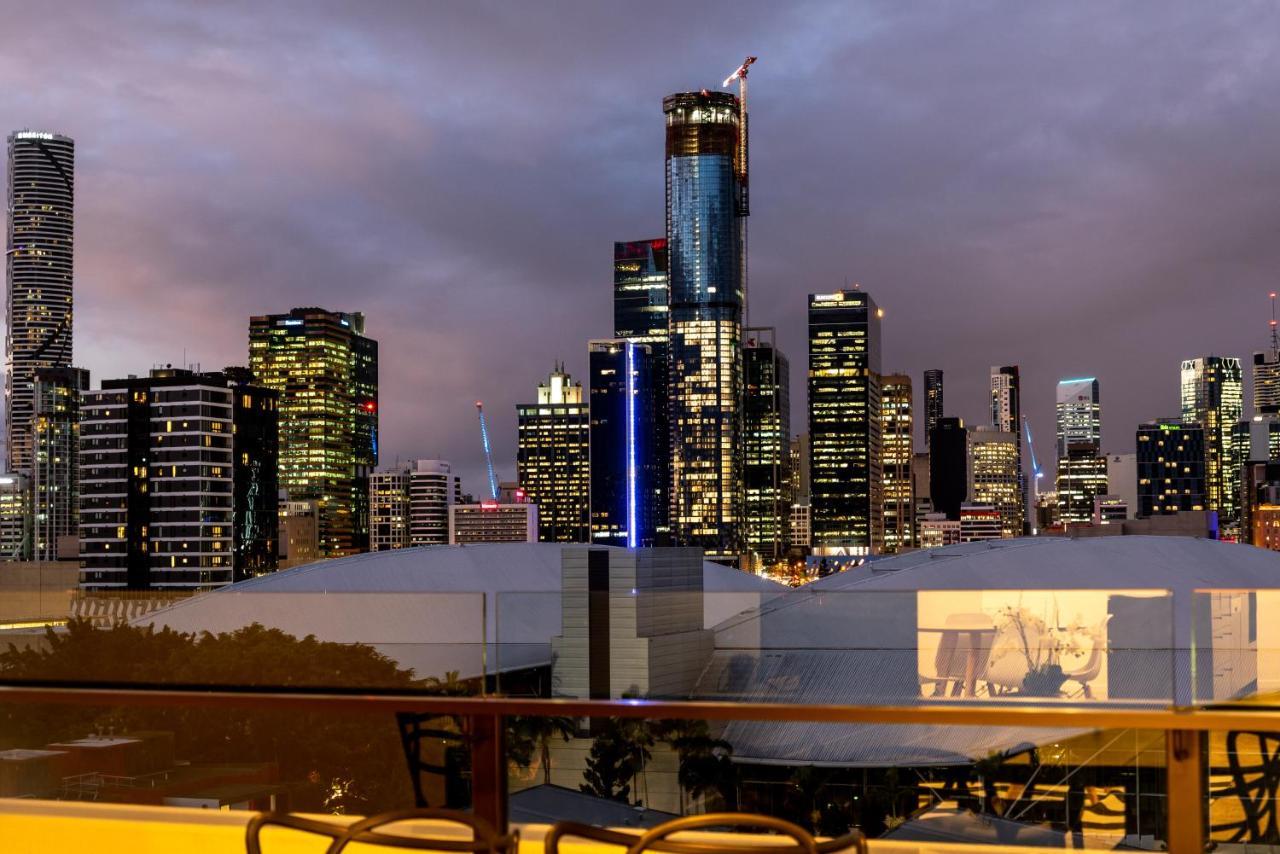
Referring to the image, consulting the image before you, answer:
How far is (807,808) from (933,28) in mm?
186089

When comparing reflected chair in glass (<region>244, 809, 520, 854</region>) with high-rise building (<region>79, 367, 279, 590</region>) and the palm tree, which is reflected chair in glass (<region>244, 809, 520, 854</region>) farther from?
high-rise building (<region>79, 367, 279, 590</region>)

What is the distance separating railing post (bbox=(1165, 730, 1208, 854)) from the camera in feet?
11.3

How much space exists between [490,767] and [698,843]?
1102 millimetres

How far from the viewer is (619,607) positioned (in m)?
5.09

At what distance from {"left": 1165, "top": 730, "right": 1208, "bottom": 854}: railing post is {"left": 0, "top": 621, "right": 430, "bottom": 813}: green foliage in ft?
6.68

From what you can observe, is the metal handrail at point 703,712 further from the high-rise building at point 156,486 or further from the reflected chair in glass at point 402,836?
the high-rise building at point 156,486

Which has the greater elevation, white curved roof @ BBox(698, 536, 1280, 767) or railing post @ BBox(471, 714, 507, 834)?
white curved roof @ BBox(698, 536, 1280, 767)

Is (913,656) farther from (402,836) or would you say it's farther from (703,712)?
(402,836)

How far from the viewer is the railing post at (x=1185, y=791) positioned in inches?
136

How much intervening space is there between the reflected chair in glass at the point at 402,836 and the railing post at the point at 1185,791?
1778mm

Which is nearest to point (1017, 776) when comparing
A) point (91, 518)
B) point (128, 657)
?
point (128, 657)

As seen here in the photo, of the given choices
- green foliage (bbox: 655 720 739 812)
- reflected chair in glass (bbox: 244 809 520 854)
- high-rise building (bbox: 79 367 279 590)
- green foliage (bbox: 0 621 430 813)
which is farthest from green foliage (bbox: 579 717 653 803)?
high-rise building (bbox: 79 367 279 590)

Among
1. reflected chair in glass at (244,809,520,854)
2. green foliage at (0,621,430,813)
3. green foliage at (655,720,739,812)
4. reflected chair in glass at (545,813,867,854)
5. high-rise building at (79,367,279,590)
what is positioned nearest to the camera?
reflected chair in glass at (545,813,867,854)

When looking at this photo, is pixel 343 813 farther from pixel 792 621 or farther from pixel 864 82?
pixel 864 82
